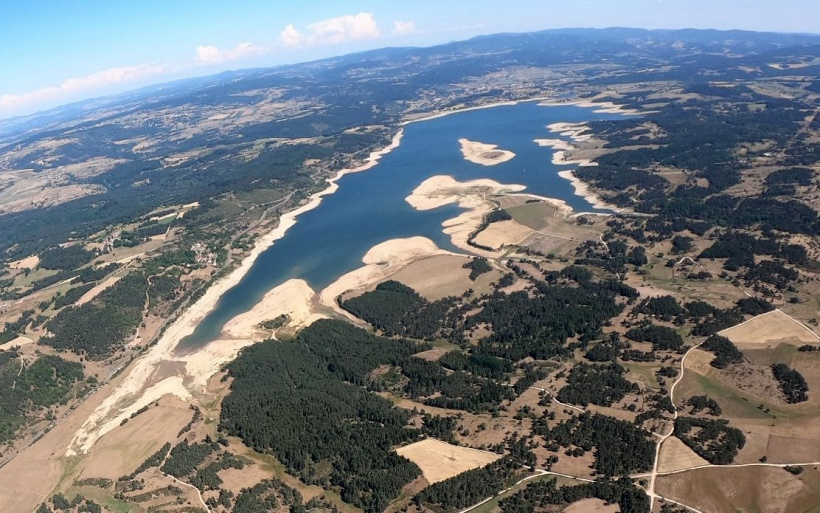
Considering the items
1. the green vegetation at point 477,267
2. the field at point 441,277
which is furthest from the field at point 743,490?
the green vegetation at point 477,267

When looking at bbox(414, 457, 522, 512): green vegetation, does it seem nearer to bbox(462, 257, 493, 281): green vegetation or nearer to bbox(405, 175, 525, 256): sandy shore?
bbox(462, 257, 493, 281): green vegetation

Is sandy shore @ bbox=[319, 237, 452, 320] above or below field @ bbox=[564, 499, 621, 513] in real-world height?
above

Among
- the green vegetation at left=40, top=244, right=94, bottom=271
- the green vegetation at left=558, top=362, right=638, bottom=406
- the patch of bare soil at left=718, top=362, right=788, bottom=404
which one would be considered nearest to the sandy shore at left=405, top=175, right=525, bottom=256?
the green vegetation at left=558, top=362, right=638, bottom=406

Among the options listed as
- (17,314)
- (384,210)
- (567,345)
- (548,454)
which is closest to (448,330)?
(567,345)

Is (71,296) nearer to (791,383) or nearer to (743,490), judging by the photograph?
(743,490)

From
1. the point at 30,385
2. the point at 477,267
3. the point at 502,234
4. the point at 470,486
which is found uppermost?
the point at 502,234

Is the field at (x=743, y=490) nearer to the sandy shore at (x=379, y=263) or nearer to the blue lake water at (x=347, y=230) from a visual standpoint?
the sandy shore at (x=379, y=263)

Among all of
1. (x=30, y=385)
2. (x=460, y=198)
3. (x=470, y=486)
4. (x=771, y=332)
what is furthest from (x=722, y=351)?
(x=30, y=385)

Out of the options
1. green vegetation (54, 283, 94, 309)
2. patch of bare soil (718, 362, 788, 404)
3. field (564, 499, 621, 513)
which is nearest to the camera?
field (564, 499, 621, 513)

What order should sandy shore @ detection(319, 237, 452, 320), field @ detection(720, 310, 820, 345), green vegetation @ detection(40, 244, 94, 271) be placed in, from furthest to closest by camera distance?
green vegetation @ detection(40, 244, 94, 271)
sandy shore @ detection(319, 237, 452, 320)
field @ detection(720, 310, 820, 345)

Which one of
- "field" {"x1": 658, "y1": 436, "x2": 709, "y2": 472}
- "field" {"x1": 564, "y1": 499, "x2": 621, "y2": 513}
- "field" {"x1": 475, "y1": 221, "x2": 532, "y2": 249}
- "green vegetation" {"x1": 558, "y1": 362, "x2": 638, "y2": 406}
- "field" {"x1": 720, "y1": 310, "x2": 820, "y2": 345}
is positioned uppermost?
"field" {"x1": 475, "y1": 221, "x2": 532, "y2": 249}
